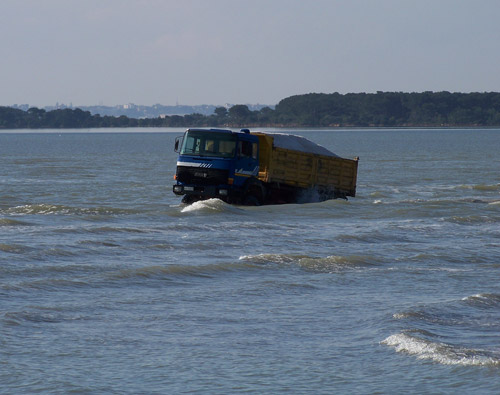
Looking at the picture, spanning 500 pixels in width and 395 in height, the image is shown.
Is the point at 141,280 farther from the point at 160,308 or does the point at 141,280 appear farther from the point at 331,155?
the point at 331,155

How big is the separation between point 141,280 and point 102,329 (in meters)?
4.27

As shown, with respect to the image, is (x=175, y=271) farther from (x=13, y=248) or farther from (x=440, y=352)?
→ (x=440, y=352)

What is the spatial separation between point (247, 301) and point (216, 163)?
15.2 metres

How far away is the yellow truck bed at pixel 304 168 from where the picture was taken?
104 ft

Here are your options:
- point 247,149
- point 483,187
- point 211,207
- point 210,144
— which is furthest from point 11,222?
point 483,187

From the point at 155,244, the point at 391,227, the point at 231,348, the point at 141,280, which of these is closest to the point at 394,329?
the point at 231,348

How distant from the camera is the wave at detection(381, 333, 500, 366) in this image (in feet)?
35.9

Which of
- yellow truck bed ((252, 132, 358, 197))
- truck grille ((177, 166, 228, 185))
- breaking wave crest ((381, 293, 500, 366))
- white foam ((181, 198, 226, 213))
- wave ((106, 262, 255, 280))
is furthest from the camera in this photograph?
yellow truck bed ((252, 132, 358, 197))

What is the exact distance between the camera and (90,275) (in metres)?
17.3

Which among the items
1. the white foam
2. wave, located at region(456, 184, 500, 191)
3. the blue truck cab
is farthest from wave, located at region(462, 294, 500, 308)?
wave, located at region(456, 184, 500, 191)

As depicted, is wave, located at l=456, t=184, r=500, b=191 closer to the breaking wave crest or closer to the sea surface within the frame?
the sea surface

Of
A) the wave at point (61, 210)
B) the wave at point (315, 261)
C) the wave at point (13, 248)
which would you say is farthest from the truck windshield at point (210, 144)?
the wave at point (315, 261)

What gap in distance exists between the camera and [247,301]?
1487 cm

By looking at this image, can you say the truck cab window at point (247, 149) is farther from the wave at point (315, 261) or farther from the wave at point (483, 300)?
the wave at point (483, 300)
